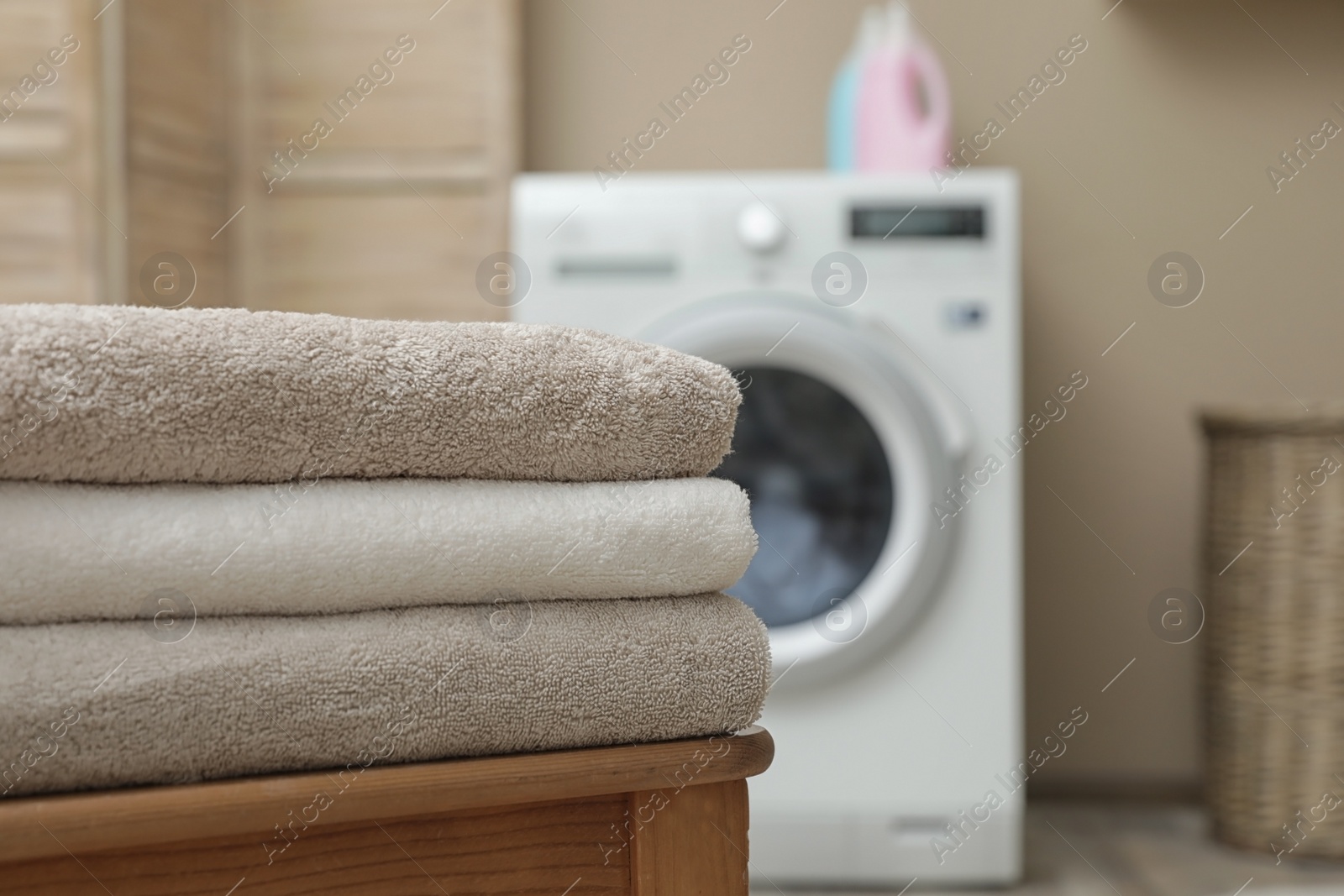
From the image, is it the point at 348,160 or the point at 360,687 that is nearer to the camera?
the point at 360,687

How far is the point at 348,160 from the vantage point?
1.83 m

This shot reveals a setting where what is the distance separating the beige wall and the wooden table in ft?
4.85

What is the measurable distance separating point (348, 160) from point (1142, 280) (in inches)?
52.3

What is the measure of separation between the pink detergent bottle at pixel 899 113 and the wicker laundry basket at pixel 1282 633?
0.55m

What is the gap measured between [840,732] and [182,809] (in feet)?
3.42

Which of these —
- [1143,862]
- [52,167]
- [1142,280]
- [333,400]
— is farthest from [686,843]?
[1142,280]

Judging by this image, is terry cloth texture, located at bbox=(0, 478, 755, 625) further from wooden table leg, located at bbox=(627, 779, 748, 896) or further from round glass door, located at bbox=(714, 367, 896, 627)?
round glass door, located at bbox=(714, 367, 896, 627)

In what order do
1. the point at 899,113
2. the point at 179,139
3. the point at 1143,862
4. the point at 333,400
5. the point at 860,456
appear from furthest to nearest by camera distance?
the point at 179,139 < the point at 899,113 < the point at 1143,862 < the point at 860,456 < the point at 333,400

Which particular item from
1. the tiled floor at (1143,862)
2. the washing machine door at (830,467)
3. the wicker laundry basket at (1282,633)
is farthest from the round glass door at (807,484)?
the wicker laundry basket at (1282,633)

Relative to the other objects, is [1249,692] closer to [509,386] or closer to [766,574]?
[766,574]

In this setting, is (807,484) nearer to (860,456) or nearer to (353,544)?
(860,456)

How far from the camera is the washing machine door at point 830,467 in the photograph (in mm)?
1243

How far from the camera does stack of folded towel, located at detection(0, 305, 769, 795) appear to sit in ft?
1.03

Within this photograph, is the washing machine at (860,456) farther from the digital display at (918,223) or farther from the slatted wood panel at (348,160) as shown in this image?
the slatted wood panel at (348,160)
